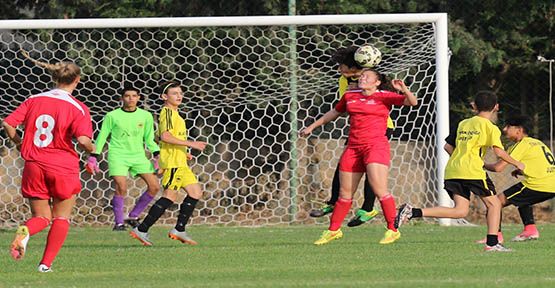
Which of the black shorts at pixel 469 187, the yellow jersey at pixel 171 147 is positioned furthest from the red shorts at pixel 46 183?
the black shorts at pixel 469 187

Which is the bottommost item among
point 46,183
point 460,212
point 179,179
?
→ point 460,212

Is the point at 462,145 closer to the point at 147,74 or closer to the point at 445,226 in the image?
the point at 445,226

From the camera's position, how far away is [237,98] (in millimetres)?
17625

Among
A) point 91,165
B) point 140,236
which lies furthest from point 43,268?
point 140,236

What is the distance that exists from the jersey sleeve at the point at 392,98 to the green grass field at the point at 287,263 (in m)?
1.25

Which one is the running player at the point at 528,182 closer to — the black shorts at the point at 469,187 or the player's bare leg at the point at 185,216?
the black shorts at the point at 469,187

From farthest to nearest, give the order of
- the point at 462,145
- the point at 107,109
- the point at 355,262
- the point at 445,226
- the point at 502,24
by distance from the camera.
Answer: the point at 502,24
the point at 107,109
the point at 445,226
the point at 462,145
the point at 355,262

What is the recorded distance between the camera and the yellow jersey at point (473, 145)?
1105 cm

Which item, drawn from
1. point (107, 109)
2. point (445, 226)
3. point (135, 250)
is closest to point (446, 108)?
point (445, 226)

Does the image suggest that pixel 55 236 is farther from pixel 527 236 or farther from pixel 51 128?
pixel 527 236

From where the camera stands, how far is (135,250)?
37.4 ft

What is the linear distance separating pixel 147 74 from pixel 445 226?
14.9 ft

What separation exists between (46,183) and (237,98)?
8.75 metres

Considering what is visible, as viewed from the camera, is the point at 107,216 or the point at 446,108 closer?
the point at 446,108
